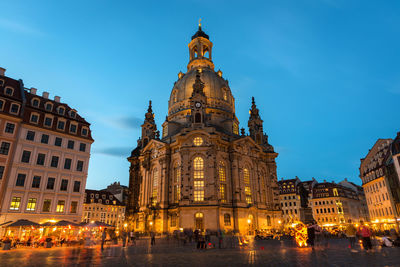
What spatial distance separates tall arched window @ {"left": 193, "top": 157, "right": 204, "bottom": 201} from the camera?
170ft

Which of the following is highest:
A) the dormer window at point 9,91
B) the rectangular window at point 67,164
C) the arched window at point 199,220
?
the dormer window at point 9,91

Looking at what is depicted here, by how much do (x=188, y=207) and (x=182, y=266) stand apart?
37116 mm

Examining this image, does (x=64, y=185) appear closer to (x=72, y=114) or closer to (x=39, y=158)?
(x=39, y=158)

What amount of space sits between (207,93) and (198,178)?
27.1 metres

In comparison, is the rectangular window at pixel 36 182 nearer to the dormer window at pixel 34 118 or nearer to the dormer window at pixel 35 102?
the dormer window at pixel 34 118

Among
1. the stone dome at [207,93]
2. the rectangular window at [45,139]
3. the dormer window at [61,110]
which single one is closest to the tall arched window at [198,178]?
the stone dome at [207,93]

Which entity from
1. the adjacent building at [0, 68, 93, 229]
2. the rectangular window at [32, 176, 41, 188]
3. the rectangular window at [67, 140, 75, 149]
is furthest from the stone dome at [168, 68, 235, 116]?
the rectangular window at [32, 176, 41, 188]

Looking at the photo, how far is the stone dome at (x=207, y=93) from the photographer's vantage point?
7031 cm

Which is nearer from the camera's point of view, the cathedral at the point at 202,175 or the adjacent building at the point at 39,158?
the adjacent building at the point at 39,158

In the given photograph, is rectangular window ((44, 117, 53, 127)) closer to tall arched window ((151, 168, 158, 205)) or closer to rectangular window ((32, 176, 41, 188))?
rectangular window ((32, 176, 41, 188))

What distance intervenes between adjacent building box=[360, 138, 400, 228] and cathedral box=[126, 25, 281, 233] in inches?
980

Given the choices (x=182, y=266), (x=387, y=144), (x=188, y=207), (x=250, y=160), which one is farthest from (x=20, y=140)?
(x=387, y=144)

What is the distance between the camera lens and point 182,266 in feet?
42.9

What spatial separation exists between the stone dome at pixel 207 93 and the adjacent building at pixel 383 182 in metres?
39.1
